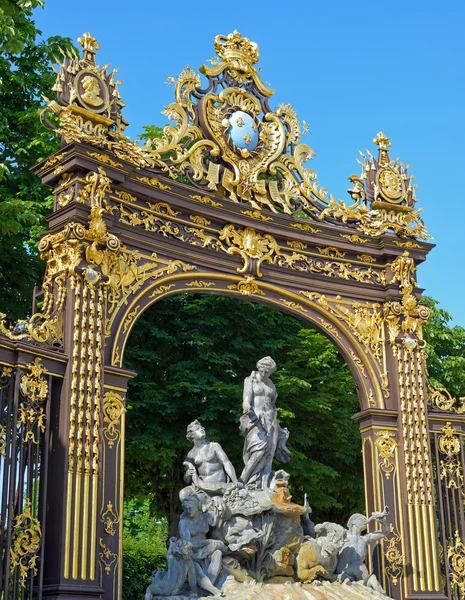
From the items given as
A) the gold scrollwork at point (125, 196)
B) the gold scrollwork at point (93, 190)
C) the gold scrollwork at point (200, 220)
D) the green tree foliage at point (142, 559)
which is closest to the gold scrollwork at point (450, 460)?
the gold scrollwork at point (200, 220)

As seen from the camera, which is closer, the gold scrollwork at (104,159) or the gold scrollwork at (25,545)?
the gold scrollwork at (25,545)

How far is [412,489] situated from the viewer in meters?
13.5

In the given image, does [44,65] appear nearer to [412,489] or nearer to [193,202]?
[193,202]

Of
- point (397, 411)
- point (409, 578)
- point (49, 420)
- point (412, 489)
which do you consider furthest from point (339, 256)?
point (49, 420)

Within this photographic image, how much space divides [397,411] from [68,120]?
20.1 feet

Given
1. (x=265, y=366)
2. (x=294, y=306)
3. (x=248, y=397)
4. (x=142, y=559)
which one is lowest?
(x=142, y=559)

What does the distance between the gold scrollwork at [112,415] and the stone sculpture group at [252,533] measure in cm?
107

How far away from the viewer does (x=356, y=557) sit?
12383 millimetres

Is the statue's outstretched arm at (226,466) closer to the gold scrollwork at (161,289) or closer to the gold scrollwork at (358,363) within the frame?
the gold scrollwork at (161,289)

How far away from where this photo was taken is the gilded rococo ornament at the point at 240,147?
12305mm

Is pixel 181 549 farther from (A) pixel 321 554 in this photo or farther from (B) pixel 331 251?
(B) pixel 331 251

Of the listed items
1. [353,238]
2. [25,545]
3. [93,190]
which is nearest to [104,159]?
[93,190]

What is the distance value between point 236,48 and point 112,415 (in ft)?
19.7

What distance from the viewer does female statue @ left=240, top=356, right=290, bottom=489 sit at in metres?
12.4
